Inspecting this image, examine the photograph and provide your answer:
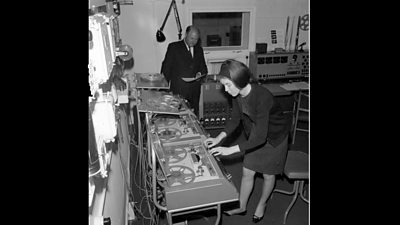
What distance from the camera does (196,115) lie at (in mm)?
4270

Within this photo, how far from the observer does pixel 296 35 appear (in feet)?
17.4

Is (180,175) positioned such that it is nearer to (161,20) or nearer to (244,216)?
(244,216)

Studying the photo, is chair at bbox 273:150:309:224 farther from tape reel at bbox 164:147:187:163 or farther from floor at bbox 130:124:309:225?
tape reel at bbox 164:147:187:163

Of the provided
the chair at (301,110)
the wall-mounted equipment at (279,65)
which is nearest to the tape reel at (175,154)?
the chair at (301,110)

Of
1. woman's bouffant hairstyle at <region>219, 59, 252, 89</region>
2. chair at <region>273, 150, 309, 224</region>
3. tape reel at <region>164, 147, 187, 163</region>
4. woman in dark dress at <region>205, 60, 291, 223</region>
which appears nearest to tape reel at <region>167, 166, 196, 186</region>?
tape reel at <region>164, 147, 187, 163</region>

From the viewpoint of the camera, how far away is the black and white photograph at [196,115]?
1853mm

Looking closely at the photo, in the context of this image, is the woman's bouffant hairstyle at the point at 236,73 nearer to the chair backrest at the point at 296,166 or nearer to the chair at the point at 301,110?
the chair backrest at the point at 296,166

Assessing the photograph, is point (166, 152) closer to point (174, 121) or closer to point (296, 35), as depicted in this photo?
point (174, 121)

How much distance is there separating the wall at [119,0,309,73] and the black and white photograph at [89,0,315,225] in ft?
0.05

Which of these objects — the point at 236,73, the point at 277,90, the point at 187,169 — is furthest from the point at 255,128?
the point at 277,90

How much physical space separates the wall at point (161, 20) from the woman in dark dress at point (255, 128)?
262 cm

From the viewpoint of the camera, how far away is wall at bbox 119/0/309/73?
4.66 meters
